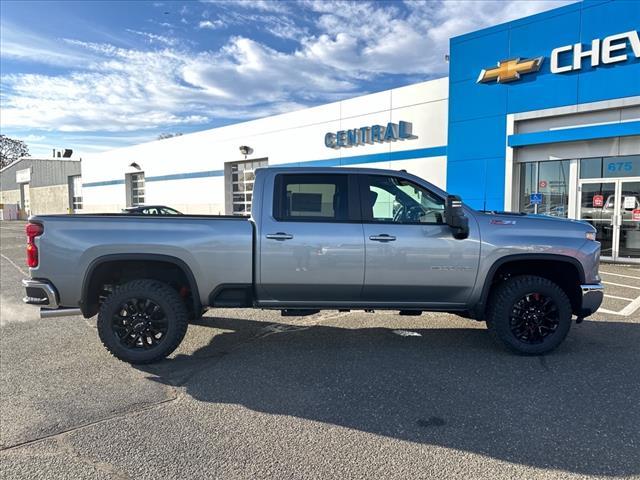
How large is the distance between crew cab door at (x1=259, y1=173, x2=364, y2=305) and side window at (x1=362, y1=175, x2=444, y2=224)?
16 cm

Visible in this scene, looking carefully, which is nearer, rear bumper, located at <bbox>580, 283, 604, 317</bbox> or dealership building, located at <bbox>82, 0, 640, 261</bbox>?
rear bumper, located at <bbox>580, 283, 604, 317</bbox>

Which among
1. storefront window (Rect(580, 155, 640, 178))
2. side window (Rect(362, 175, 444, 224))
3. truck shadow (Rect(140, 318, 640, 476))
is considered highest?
storefront window (Rect(580, 155, 640, 178))

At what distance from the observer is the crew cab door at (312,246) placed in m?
4.77

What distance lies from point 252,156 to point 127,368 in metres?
19.2

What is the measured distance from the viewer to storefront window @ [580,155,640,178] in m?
11.9

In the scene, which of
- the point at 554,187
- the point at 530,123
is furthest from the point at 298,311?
the point at 530,123

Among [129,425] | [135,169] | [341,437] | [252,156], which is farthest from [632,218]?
[135,169]

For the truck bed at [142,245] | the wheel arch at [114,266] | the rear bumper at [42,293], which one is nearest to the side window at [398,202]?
the truck bed at [142,245]

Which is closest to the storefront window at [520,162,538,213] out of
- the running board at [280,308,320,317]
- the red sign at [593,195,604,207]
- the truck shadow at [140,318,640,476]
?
the red sign at [593,195,604,207]

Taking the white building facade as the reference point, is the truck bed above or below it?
below

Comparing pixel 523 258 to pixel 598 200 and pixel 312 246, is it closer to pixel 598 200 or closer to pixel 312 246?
pixel 312 246

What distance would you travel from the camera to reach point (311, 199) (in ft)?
16.3

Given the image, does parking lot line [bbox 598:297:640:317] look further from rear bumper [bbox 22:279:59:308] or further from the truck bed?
rear bumper [bbox 22:279:59:308]

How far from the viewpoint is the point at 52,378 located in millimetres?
4527
